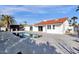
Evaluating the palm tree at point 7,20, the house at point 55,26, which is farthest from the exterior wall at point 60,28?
the palm tree at point 7,20

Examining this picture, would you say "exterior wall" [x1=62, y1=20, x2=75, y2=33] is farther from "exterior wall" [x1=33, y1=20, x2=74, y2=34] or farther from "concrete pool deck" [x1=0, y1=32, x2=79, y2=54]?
"concrete pool deck" [x1=0, y1=32, x2=79, y2=54]

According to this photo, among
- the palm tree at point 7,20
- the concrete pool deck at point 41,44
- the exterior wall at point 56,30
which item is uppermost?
the palm tree at point 7,20

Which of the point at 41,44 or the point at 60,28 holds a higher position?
the point at 60,28

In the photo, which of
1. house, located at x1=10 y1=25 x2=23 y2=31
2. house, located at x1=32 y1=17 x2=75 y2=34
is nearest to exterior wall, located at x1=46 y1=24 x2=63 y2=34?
house, located at x1=32 y1=17 x2=75 y2=34

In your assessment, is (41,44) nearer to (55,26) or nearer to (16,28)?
(55,26)

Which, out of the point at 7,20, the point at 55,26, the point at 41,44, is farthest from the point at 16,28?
the point at 55,26

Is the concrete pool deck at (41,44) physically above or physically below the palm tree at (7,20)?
below

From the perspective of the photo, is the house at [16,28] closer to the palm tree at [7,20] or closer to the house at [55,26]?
the palm tree at [7,20]

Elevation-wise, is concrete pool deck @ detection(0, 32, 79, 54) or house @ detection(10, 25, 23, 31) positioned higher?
house @ detection(10, 25, 23, 31)

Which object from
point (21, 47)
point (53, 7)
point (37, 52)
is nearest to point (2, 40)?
point (21, 47)
